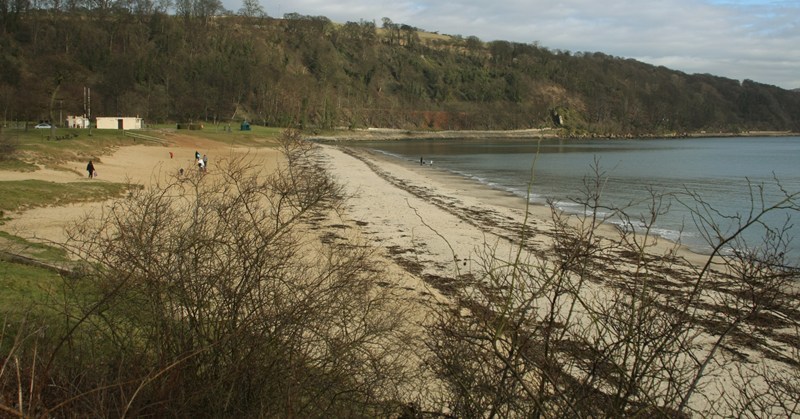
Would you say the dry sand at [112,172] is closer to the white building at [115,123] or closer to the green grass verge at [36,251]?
the green grass verge at [36,251]

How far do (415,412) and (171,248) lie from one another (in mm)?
2221

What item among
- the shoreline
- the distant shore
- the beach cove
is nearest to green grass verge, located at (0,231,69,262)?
the beach cove

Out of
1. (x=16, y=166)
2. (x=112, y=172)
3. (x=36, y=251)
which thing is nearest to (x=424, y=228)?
(x=36, y=251)

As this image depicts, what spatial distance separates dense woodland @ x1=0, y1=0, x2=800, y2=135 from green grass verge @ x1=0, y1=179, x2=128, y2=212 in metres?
16.0

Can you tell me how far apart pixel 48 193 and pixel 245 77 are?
97.9 metres

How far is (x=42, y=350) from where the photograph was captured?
477 cm

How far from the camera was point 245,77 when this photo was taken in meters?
113

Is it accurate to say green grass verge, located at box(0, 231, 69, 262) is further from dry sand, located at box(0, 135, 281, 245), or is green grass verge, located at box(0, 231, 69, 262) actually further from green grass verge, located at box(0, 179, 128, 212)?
green grass verge, located at box(0, 179, 128, 212)

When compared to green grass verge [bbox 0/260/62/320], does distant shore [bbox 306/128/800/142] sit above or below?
above

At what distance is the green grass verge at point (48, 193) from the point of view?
17.9 metres

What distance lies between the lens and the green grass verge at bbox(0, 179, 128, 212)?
1788 centimetres

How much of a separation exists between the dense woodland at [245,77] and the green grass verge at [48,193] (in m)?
16.0

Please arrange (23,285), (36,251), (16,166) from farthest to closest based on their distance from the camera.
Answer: (16,166)
(36,251)
(23,285)

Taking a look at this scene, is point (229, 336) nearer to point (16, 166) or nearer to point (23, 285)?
point (23, 285)
